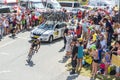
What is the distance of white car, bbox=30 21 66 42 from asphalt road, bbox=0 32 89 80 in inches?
21.0

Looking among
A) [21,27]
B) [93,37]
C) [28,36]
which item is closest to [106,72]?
[93,37]

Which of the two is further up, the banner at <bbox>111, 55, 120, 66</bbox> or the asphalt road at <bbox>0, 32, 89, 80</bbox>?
the banner at <bbox>111, 55, 120, 66</bbox>

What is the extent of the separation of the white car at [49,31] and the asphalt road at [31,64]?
53 centimetres

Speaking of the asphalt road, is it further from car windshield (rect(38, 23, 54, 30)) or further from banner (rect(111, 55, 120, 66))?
banner (rect(111, 55, 120, 66))

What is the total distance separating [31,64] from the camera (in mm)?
20562

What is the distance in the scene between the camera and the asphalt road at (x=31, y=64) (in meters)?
18.3

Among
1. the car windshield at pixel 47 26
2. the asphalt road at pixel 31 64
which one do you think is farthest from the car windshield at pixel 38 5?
the asphalt road at pixel 31 64

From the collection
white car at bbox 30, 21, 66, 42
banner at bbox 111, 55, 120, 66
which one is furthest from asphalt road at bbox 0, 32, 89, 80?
banner at bbox 111, 55, 120, 66

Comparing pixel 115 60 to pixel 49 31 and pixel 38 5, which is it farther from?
pixel 38 5

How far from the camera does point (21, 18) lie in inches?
1216

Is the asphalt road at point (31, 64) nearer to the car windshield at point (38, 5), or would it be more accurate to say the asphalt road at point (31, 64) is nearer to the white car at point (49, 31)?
the white car at point (49, 31)

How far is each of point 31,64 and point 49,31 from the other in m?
6.64

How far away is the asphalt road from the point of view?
1828cm

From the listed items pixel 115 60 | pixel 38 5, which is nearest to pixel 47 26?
pixel 115 60
